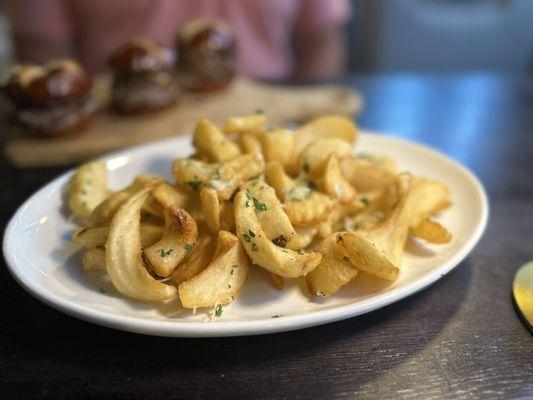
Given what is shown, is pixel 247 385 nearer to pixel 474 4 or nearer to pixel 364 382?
pixel 364 382

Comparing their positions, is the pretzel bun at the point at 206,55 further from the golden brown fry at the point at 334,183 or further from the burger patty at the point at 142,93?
the golden brown fry at the point at 334,183

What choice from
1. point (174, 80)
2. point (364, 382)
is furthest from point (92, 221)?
point (174, 80)

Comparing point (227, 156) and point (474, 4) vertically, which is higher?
point (227, 156)

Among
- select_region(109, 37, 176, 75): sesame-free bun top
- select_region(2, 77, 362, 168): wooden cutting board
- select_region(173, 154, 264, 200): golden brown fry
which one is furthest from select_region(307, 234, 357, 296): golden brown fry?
select_region(109, 37, 176, 75): sesame-free bun top

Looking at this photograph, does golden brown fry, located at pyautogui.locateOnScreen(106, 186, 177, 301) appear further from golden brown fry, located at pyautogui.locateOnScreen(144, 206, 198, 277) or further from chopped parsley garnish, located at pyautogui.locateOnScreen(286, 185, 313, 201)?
chopped parsley garnish, located at pyautogui.locateOnScreen(286, 185, 313, 201)

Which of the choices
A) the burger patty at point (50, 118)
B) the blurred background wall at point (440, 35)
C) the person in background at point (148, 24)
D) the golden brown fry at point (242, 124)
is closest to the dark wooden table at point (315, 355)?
the golden brown fry at point (242, 124)

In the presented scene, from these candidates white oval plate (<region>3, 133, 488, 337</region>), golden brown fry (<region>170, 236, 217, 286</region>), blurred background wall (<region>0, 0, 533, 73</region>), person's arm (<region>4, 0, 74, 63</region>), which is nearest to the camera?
white oval plate (<region>3, 133, 488, 337</region>)
